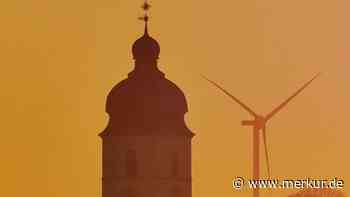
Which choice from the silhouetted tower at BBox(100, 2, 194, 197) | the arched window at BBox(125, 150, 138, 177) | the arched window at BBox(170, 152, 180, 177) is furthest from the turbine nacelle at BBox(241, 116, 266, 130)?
the arched window at BBox(125, 150, 138, 177)

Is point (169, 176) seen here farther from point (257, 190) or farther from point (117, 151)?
point (257, 190)

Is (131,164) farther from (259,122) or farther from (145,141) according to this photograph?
(259,122)

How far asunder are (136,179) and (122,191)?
0.37m

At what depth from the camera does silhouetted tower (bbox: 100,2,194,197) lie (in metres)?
40.4

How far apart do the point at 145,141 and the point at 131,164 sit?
53 centimetres

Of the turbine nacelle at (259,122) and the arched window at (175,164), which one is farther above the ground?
the turbine nacelle at (259,122)

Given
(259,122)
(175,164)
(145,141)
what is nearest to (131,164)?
(145,141)

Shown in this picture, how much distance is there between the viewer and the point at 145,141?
4128 cm

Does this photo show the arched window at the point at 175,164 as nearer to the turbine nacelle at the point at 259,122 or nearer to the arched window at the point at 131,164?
the arched window at the point at 131,164

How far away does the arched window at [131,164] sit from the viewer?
136 ft

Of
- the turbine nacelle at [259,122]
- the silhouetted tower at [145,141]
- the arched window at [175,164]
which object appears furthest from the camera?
the arched window at [175,164]

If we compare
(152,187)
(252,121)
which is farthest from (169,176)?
(252,121)

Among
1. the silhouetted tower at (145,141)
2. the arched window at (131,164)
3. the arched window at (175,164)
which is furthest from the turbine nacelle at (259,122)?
the arched window at (131,164)

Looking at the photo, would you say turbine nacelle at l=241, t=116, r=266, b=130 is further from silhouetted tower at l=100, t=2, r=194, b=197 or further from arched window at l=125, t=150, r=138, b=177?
arched window at l=125, t=150, r=138, b=177
